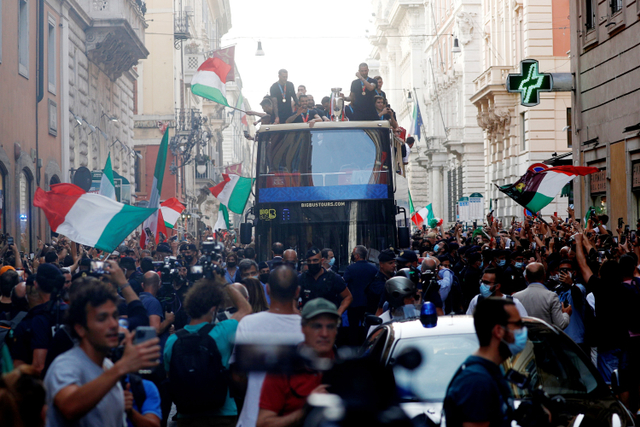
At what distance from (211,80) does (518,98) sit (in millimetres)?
19656

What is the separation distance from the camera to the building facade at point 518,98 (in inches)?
1406

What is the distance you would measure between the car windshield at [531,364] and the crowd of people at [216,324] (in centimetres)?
83

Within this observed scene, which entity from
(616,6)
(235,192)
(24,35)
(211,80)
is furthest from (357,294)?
(24,35)

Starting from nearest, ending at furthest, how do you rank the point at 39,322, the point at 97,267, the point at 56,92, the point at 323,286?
1. the point at 97,267
2. the point at 39,322
3. the point at 323,286
4. the point at 56,92

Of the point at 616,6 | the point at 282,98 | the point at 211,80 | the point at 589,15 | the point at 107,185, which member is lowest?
the point at 107,185

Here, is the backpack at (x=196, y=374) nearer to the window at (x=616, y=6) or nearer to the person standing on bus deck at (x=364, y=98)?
the person standing on bus deck at (x=364, y=98)

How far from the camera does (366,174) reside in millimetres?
14961

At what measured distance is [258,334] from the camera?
395 centimetres

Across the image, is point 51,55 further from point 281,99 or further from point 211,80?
point 281,99

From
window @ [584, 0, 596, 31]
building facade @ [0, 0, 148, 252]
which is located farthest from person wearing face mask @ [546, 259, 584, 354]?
window @ [584, 0, 596, 31]

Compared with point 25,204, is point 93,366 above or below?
below

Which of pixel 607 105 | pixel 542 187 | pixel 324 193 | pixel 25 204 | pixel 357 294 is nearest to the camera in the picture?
pixel 357 294

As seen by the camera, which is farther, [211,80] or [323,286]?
[211,80]

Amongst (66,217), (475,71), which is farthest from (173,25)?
(66,217)
